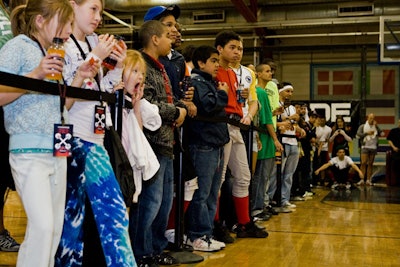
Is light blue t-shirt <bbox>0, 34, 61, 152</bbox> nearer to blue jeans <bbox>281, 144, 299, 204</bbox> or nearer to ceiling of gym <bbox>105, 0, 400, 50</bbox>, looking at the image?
blue jeans <bbox>281, 144, 299, 204</bbox>

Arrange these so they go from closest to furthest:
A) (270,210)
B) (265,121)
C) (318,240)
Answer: (318,240) < (265,121) < (270,210)

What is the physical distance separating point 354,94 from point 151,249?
13.3 m

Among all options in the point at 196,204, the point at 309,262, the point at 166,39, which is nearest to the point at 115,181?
the point at 166,39

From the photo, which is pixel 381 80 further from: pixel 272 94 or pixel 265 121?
pixel 265 121

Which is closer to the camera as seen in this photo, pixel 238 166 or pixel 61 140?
pixel 61 140

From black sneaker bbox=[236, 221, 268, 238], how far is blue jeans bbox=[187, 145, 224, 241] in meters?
0.61

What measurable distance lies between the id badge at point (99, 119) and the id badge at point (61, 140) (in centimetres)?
25

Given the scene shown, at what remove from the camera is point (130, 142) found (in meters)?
2.31

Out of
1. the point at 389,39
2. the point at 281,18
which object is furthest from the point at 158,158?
the point at 281,18

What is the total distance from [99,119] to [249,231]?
2.36 m

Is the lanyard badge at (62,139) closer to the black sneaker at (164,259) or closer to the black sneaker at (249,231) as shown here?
the black sneaker at (164,259)

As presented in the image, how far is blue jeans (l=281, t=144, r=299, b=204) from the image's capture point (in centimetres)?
615

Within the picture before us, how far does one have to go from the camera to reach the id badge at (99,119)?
1.97m

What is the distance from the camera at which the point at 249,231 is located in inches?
159
